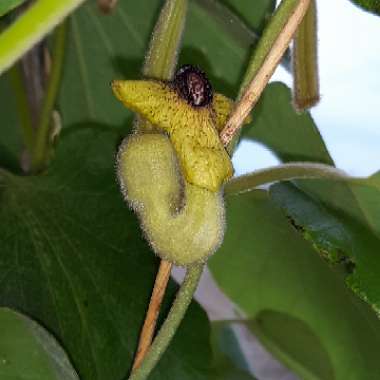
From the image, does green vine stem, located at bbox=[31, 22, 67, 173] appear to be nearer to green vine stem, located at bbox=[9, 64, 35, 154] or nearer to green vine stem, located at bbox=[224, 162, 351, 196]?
green vine stem, located at bbox=[9, 64, 35, 154]

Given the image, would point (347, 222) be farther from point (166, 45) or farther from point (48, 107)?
point (48, 107)

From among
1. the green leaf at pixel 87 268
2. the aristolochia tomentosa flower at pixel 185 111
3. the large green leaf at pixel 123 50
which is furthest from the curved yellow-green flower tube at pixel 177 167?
the large green leaf at pixel 123 50

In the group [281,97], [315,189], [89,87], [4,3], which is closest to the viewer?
[4,3]

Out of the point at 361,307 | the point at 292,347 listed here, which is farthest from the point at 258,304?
the point at 361,307

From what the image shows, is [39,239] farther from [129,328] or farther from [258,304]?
[258,304]

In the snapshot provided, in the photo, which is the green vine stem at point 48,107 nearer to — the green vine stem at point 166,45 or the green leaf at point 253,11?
the green leaf at point 253,11

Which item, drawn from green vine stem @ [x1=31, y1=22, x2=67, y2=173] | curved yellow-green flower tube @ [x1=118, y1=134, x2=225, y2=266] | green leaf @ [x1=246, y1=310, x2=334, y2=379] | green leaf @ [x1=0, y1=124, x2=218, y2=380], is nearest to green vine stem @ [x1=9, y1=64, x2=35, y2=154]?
green vine stem @ [x1=31, y1=22, x2=67, y2=173]
